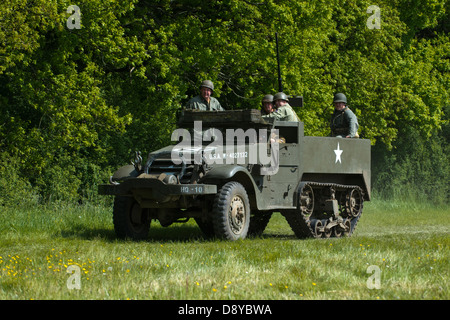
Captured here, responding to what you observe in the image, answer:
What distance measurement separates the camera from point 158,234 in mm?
15148

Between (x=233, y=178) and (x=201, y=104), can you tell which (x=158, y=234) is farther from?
(x=201, y=104)

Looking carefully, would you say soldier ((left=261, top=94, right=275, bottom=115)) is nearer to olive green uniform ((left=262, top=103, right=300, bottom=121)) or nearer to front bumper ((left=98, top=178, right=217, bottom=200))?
olive green uniform ((left=262, top=103, right=300, bottom=121))

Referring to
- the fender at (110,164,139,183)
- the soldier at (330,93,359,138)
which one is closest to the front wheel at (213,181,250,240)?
the fender at (110,164,139,183)

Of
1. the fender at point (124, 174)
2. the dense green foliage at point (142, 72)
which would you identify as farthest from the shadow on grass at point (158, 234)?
the dense green foliage at point (142, 72)

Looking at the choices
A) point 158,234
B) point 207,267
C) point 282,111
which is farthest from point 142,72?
point 207,267

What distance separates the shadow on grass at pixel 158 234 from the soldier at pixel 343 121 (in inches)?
89.5

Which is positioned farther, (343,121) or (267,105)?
A: (343,121)

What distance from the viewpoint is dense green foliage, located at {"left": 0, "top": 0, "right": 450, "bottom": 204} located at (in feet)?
63.8

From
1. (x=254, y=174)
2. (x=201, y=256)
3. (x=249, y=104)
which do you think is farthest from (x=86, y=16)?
(x=201, y=256)

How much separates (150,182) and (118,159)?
402 inches
